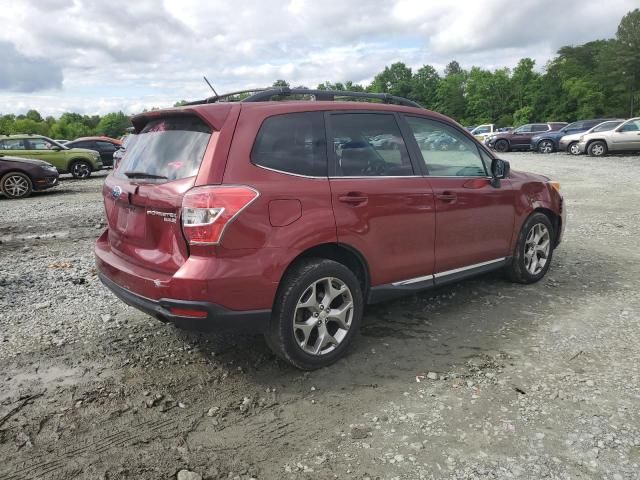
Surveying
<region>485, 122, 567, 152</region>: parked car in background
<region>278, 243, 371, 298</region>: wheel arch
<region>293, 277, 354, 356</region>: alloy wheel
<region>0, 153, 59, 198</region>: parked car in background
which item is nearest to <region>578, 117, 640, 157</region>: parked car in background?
<region>485, 122, 567, 152</region>: parked car in background

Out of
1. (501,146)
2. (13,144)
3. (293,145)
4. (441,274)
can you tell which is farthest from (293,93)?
(501,146)

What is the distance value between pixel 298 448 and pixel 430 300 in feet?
8.29

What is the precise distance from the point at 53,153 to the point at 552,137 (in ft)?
77.4

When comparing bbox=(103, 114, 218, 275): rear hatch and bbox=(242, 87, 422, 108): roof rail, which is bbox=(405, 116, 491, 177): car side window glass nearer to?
bbox=(242, 87, 422, 108): roof rail

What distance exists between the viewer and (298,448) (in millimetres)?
2787

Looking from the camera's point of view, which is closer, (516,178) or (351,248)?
(351,248)

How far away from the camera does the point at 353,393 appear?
3328 mm

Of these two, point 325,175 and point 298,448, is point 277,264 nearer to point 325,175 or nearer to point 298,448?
point 325,175

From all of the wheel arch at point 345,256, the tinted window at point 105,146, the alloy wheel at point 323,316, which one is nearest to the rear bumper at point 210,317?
the alloy wheel at point 323,316

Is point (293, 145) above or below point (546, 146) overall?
above

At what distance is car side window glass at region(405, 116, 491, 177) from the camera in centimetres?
431

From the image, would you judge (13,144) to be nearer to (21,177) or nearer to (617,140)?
(21,177)

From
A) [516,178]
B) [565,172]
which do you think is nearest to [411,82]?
[565,172]

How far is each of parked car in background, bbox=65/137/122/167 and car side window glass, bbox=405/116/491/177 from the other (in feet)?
63.5
